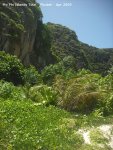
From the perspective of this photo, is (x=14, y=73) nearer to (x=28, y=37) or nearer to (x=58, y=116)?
(x=58, y=116)

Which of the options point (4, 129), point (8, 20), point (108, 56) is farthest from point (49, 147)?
point (108, 56)

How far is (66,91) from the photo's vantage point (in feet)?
62.4

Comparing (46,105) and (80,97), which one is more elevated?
(80,97)

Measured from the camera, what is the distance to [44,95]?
62.3 ft

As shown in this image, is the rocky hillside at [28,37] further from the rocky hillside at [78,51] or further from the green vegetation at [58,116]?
the green vegetation at [58,116]

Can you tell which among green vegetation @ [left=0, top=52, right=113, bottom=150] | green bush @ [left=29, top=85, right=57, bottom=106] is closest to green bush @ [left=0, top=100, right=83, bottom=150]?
green vegetation @ [left=0, top=52, right=113, bottom=150]

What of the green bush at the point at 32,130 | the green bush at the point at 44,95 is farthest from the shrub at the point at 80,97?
the green bush at the point at 32,130

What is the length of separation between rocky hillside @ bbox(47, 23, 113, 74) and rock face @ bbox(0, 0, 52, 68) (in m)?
18.5

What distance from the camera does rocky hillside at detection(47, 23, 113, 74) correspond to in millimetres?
70312

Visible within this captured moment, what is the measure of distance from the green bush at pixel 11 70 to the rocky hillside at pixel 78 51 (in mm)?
39070

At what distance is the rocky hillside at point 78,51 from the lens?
2768 inches

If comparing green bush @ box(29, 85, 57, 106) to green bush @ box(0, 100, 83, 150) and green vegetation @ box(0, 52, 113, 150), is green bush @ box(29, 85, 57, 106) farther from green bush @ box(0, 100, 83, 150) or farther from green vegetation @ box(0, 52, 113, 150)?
green bush @ box(0, 100, 83, 150)

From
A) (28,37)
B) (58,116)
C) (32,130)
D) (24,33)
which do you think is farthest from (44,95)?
(28,37)

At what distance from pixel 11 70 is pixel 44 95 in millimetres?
8396
